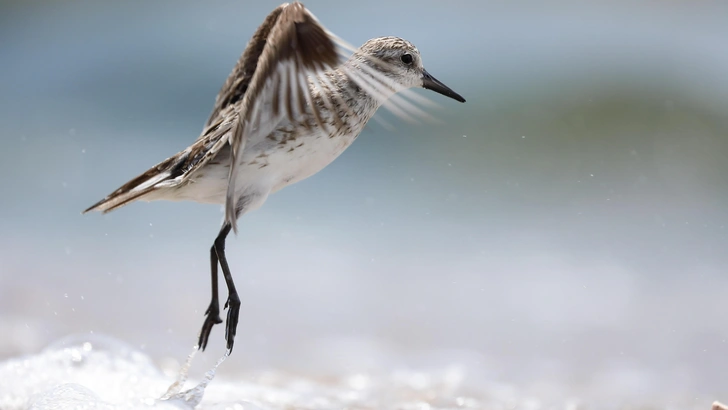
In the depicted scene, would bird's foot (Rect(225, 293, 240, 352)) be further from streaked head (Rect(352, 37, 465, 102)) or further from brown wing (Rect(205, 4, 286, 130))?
streaked head (Rect(352, 37, 465, 102))

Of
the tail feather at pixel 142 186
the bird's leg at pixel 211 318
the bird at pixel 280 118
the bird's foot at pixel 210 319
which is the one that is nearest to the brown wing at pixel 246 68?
the bird at pixel 280 118

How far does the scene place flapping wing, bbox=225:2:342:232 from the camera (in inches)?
107

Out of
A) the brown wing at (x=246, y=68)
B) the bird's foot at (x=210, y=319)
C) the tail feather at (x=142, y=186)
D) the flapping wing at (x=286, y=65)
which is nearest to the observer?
the flapping wing at (x=286, y=65)

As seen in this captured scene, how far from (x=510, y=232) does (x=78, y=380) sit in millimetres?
4133

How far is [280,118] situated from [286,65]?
347 mm

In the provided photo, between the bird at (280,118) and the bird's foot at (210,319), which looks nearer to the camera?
the bird at (280,118)

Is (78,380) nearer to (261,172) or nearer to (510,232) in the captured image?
(261,172)

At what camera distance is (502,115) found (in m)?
9.60

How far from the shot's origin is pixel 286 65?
2.79 metres

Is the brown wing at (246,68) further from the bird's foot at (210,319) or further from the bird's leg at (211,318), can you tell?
the bird's foot at (210,319)

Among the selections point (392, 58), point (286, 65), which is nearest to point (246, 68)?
point (392, 58)

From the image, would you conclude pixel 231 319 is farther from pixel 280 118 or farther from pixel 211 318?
pixel 280 118

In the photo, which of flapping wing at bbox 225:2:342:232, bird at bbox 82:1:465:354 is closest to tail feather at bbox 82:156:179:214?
bird at bbox 82:1:465:354

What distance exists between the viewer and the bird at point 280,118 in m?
2.77
